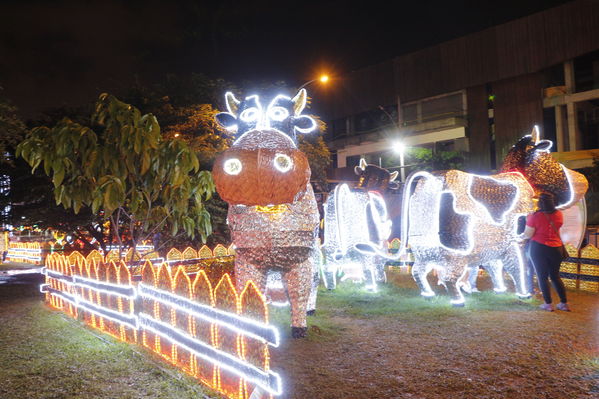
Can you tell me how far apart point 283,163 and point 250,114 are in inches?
49.6

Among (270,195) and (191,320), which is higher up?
(270,195)

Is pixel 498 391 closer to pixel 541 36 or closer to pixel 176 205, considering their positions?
pixel 176 205

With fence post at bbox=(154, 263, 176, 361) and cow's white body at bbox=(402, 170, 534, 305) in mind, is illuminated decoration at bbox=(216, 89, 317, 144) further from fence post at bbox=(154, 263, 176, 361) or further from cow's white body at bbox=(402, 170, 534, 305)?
cow's white body at bbox=(402, 170, 534, 305)

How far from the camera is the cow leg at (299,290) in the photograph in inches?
206

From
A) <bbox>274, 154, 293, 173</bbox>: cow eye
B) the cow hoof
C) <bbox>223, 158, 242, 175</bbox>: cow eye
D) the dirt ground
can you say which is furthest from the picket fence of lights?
the cow hoof

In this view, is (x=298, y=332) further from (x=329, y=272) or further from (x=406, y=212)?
(x=329, y=272)

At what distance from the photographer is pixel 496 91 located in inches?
976

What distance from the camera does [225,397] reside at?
380cm

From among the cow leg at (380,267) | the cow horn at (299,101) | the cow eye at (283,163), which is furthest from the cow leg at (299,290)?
the cow leg at (380,267)

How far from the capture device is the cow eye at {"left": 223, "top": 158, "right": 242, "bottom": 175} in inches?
177

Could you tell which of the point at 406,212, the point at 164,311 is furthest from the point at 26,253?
the point at 406,212

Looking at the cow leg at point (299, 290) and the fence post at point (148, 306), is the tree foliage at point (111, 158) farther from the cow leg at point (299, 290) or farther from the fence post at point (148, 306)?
the cow leg at point (299, 290)

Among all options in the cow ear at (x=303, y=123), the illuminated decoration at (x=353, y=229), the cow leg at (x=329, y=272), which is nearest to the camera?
the cow ear at (x=303, y=123)

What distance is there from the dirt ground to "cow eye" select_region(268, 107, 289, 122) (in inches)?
96.5
